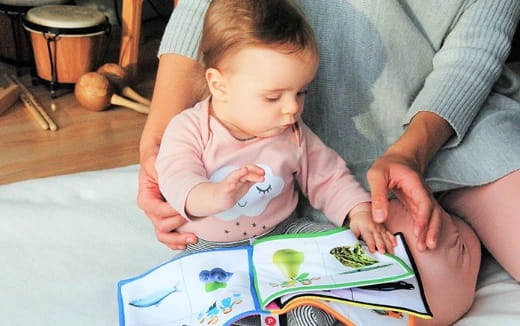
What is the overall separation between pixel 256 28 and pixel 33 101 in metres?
1.59

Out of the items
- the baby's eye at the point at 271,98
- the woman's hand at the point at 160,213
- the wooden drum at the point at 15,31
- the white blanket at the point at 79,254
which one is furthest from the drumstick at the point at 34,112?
the baby's eye at the point at 271,98

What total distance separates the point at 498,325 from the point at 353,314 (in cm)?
25

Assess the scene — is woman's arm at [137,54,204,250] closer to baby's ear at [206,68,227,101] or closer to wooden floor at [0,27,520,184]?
baby's ear at [206,68,227,101]

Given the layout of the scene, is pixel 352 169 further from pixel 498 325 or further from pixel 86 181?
pixel 86 181

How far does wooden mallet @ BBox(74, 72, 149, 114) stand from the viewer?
2.46 m

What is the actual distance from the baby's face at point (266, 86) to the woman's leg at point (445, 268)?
0.80 feet

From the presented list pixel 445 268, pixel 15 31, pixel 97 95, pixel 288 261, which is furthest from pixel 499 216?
pixel 15 31

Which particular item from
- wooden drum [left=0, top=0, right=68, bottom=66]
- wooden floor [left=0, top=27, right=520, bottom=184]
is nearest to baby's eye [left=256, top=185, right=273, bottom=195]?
wooden floor [left=0, top=27, right=520, bottom=184]

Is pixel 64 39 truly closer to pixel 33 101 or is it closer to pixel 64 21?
pixel 64 21

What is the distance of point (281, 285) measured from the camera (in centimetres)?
100

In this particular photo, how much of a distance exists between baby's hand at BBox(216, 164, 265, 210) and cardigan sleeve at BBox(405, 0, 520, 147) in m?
0.41

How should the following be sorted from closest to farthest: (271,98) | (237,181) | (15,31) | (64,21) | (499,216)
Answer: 1. (237,181)
2. (271,98)
3. (499,216)
4. (64,21)
5. (15,31)

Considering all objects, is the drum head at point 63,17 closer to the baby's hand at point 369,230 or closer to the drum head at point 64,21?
the drum head at point 64,21

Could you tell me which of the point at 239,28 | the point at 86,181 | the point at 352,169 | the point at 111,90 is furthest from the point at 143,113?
the point at 239,28
